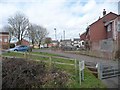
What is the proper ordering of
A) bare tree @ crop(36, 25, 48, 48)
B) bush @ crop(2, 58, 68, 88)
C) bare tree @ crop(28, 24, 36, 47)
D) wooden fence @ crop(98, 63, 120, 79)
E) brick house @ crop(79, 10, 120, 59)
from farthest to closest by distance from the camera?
bare tree @ crop(36, 25, 48, 48)
bare tree @ crop(28, 24, 36, 47)
brick house @ crop(79, 10, 120, 59)
wooden fence @ crop(98, 63, 120, 79)
bush @ crop(2, 58, 68, 88)

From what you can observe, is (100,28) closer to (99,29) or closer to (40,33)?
(99,29)

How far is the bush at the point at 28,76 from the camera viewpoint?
9827 millimetres

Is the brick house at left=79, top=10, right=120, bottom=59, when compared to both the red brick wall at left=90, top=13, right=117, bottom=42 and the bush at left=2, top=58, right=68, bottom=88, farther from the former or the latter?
the bush at left=2, top=58, right=68, bottom=88

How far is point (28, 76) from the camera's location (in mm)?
10172

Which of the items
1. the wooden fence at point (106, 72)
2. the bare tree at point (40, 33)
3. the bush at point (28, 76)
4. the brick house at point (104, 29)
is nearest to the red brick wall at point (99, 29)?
the brick house at point (104, 29)

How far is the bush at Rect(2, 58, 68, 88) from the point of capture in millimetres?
9827

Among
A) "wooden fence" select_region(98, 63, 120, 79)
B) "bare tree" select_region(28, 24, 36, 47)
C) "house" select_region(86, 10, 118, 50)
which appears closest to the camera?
"wooden fence" select_region(98, 63, 120, 79)

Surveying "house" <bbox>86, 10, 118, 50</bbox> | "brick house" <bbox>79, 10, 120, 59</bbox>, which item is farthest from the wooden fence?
"house" <bbox>86, 10, 118, 50</bbox>

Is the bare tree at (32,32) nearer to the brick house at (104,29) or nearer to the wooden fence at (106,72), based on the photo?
the brick house at (104,29)

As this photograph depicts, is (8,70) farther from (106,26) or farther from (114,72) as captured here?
(106,26)

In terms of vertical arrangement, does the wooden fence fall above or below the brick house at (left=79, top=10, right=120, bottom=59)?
below

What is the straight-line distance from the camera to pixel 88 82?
11992 millimetres

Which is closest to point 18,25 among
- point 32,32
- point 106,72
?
point 32,32

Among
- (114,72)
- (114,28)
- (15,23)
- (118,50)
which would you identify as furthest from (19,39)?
(114,72)
